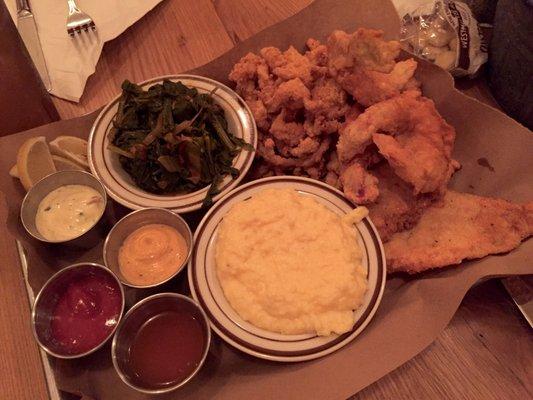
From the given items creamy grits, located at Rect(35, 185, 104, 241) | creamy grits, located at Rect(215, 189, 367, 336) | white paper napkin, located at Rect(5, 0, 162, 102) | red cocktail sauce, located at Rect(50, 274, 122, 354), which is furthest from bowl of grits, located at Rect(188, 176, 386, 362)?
white paper napkin, located at Rect(5, 0, 162, 102)

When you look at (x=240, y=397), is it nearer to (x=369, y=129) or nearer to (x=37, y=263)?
(x=37, y=263)

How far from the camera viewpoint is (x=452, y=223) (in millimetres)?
2371

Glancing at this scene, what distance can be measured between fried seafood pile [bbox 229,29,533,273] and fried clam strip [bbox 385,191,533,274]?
1 cm

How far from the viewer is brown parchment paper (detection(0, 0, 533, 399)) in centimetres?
193

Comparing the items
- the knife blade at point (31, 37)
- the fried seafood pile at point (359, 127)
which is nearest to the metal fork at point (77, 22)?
the knife blade at point (31, 37)

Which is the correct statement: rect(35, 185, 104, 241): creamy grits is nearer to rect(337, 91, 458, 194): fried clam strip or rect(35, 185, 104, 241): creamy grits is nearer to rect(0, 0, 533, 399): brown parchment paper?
rect(0, 0, 533, 399): brown parchment paper

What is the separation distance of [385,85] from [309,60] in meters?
0.52

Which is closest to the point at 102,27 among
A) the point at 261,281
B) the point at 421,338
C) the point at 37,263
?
the point at 37,263

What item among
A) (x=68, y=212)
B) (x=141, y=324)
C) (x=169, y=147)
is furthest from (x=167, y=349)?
(x=169, y=147)

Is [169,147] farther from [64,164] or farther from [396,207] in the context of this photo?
[396,207]

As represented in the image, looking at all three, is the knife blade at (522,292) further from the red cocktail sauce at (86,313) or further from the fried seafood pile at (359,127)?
the red cocktail sauce at (86,313)

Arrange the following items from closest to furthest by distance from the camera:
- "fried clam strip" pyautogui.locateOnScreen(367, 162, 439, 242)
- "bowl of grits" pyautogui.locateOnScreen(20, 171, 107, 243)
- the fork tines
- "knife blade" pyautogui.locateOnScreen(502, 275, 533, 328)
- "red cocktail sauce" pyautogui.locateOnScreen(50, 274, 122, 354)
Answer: "red cocktail sauce" pyautogui.locateOnScreen(50, 274, 122, 354) → "knife blade" pyautogui.locateOnScreen(502, 275, 533, 328) → "bowl of grits" pyautogui.locateOnScreen(20, 171, 107, 243) → "fried clam strip" pyautogui.locateOnScreen(367, 162, 439, 242) → the fork tines

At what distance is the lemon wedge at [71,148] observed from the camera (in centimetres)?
249

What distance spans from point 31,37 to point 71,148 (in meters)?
1.21
